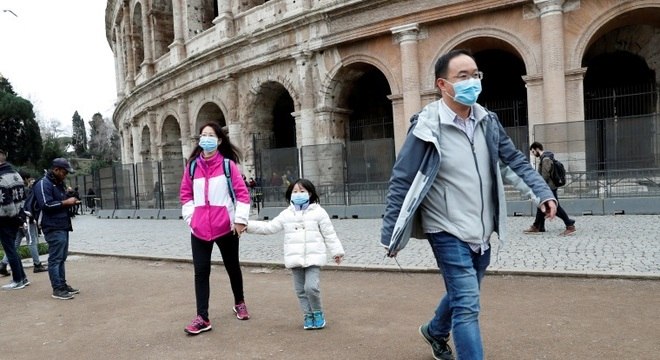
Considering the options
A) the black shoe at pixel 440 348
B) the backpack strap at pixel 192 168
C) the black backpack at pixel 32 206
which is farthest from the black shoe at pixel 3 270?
the black shoe at pixel 440 348

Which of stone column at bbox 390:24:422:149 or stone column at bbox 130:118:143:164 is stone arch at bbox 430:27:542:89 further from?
stone column at bbox 130:118:143:164

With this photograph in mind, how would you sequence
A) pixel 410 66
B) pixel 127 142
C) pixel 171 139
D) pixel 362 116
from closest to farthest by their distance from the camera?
pixel 410 66
pixel 362 116
pixel 171 139
pixel 127 142

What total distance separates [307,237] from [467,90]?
214 centimetres

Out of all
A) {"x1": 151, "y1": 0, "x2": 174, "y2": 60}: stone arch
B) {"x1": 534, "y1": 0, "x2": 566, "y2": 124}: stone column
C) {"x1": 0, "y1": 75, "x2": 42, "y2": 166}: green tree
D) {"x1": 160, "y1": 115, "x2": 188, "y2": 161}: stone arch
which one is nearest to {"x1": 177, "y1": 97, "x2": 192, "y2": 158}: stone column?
{"x1": 160, "y1": 115, "x2": 188, "y2": 161}: stone arch

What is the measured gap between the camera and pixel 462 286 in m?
3.07

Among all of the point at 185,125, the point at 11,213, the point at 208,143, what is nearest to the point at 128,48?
the point at 185,125

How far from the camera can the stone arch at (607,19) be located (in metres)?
14.6

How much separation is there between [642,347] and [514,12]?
45.7ft

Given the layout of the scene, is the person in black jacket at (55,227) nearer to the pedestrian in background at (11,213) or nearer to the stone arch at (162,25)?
the pedestrian in background at (11,213)

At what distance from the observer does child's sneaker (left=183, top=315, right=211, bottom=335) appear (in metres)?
4.64

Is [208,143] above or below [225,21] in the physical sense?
below

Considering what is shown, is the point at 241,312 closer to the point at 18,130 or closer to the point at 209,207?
the point at 209,207

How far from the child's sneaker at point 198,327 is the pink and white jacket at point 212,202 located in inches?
28.9

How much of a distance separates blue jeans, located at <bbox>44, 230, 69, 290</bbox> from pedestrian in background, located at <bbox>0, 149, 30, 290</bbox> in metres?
0.93
